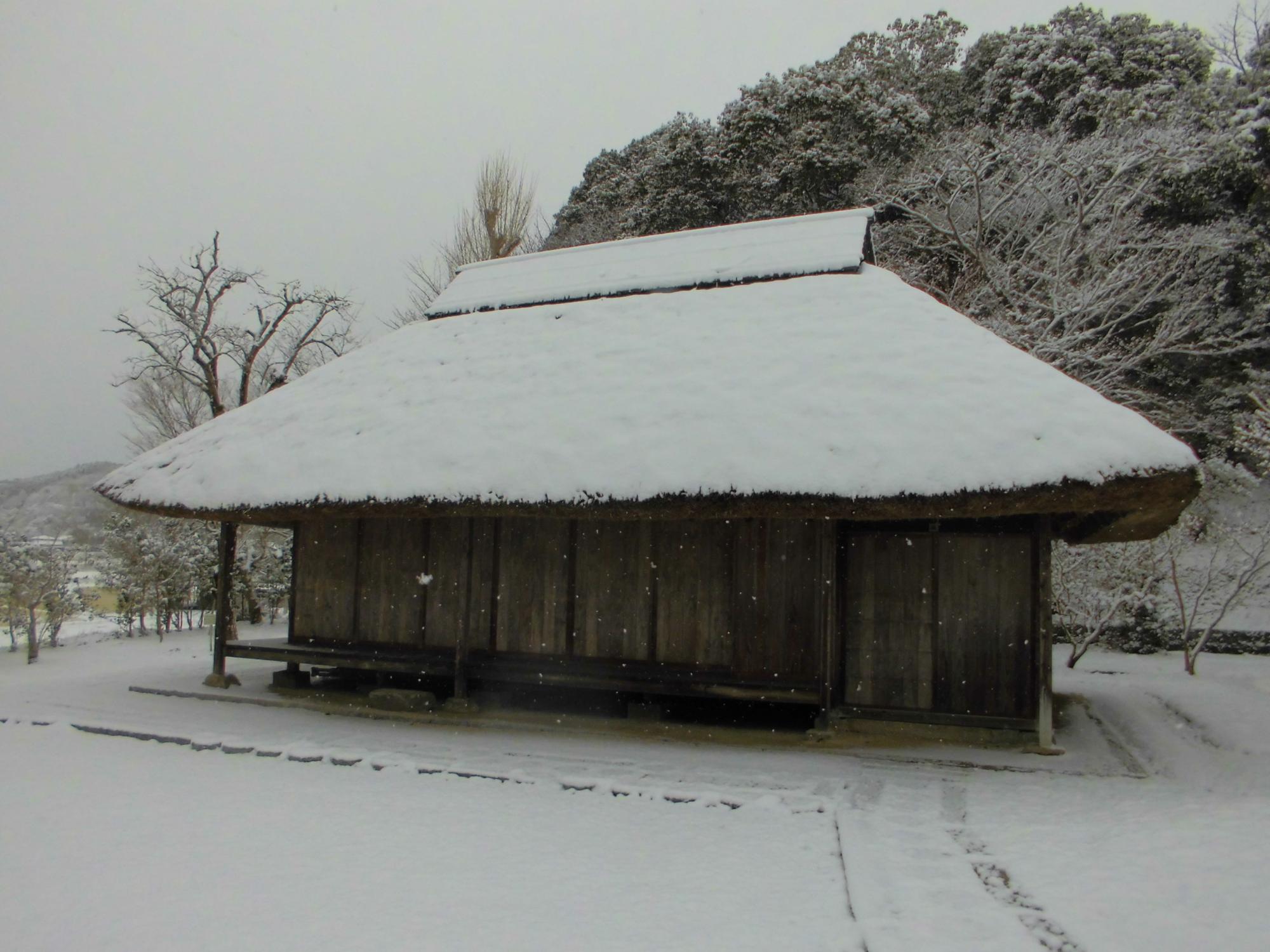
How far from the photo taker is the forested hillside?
13500mm

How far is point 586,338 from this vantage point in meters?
8.21

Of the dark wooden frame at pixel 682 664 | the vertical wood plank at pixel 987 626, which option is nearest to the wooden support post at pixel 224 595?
the dark wooden frame at pixel 682 664

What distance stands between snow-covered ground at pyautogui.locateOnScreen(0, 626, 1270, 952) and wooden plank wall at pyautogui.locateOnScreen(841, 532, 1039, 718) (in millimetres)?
481

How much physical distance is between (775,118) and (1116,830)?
18.6m

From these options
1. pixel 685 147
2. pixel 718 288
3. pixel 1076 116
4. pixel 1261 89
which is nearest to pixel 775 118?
pixel 685 147

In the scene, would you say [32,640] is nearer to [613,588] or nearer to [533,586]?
[533,586]

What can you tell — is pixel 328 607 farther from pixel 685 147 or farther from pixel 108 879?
pixel 685 147

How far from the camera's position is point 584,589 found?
7367mm

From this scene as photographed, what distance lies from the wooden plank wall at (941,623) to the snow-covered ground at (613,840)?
48 cm

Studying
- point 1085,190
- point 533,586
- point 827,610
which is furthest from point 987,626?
point 1085,190

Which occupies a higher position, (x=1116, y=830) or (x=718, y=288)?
(x=718, y=288)

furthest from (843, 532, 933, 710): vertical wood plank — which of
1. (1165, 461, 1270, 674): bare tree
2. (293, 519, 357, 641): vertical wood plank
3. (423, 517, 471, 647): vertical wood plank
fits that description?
(1165, 461, 1270, 674): bare tree

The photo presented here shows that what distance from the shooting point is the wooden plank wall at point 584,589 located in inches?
264

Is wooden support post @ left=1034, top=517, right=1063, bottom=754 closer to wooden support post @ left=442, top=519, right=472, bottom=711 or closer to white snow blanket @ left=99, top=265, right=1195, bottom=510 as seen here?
white snow blanket @ left=99, top=265, right=1195, bottom=510
